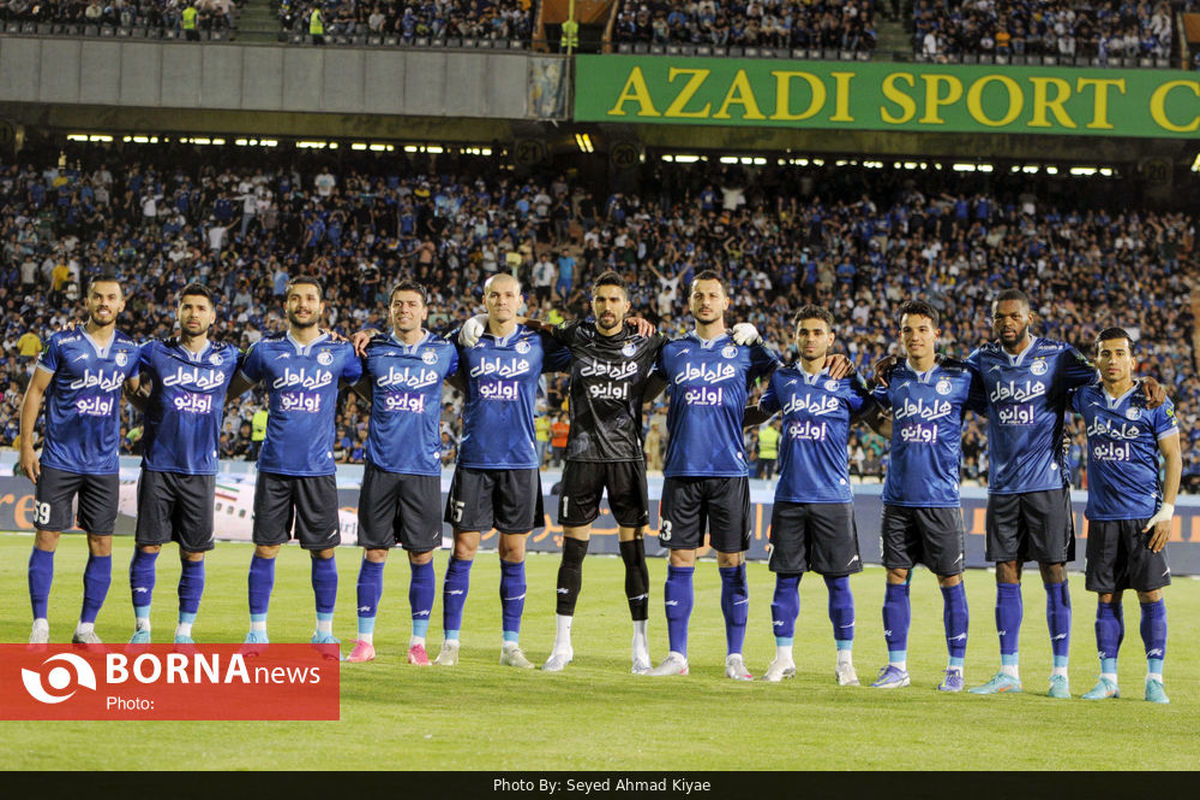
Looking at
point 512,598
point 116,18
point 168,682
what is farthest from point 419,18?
point 168,682

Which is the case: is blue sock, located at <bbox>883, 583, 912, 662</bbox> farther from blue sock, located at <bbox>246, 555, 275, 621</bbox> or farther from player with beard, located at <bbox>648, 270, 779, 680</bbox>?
blue sock, located at <bbox>246, 555, 275, 621</bbox>

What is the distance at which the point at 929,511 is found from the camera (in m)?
9.05

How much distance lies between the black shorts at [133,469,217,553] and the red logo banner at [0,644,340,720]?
67 cm

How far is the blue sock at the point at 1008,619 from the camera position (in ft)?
29.6

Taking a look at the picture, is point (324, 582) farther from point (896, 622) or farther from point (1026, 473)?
point (1026, 473)

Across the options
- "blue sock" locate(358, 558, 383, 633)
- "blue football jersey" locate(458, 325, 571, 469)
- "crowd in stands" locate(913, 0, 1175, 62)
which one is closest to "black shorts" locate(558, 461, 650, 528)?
"blue football jersey" locate(458, 325, 571, 469)

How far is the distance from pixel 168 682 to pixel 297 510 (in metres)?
1.57

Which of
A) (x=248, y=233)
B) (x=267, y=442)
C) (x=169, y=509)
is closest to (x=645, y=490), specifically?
(x=267, y=442)

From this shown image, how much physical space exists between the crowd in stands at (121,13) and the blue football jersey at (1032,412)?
25740 millimetres

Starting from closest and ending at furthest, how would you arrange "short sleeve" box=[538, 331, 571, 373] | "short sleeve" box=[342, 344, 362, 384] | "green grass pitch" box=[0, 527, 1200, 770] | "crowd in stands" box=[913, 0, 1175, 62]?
"green grass pitch" box=[0, 527, 1200, 770]
"short sleeve" box=[342, 344, 362, 384]
"short sleeve" box=[538, 331, 571, 373]
"crowd in stands" box=[913, 0, 1175, 62]

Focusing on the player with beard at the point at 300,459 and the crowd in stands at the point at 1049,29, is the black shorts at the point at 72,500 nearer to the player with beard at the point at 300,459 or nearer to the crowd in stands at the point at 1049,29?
the player with beard at the point at 300,459

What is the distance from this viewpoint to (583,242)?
3120 cm

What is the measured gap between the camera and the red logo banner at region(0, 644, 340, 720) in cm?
693

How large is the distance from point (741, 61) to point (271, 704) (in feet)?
78.3
